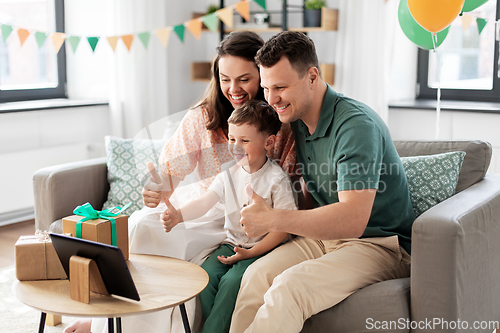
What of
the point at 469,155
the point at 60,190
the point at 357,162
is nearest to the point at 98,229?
the point at 357,162

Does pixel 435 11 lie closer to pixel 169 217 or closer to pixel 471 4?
pixel 471 4

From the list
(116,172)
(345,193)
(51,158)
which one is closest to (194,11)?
(51,158)

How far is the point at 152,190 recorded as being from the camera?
1657 millimetres

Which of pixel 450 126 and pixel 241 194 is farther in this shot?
pixel 450 126

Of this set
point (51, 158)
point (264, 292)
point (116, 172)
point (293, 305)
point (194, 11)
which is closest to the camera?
point (293, 305)

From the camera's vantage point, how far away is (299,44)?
60.8 inches

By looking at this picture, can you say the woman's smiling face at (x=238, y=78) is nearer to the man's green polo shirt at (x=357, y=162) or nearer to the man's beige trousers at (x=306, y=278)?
the man's green polo shirt at (x=357, y=162)

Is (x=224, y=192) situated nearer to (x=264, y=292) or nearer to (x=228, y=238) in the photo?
(x=228, y=238)

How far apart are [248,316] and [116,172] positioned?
1.16 meters

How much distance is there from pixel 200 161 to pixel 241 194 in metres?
0.23

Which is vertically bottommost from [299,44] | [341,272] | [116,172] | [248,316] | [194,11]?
[248,316]

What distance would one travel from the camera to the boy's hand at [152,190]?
1641 mm

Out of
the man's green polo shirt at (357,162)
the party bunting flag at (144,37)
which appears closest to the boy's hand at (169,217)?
the man's green polo shirt at (357,162)

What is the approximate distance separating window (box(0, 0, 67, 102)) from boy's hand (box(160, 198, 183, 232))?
2.45 meters
